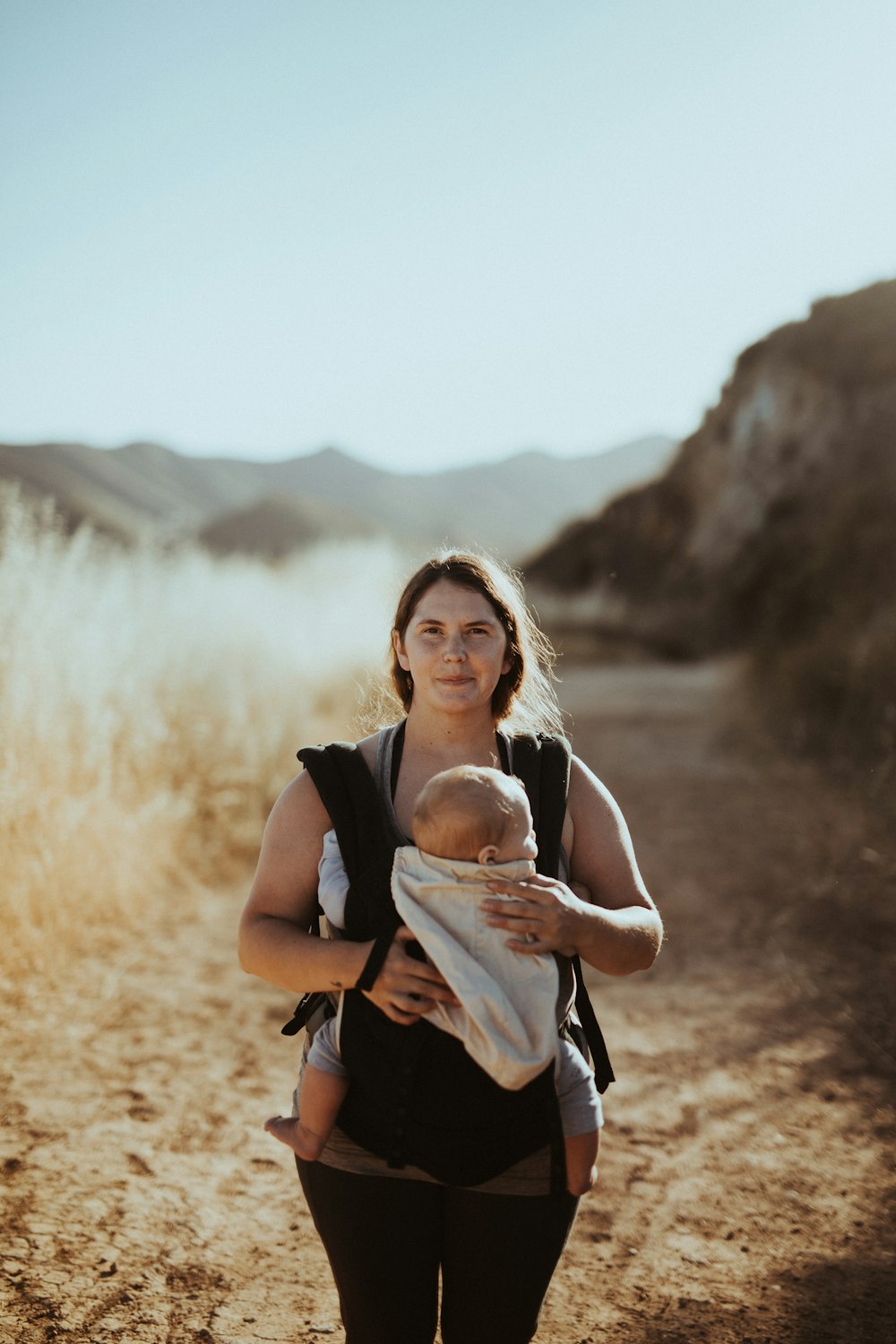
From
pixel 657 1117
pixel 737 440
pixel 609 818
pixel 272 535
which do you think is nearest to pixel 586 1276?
pixel 657 1117

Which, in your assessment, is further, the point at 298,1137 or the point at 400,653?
the point at 400,653

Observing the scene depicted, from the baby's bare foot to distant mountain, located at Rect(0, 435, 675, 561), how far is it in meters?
1.36

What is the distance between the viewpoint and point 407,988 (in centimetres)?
→ 162

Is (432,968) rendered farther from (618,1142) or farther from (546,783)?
(618,1142)

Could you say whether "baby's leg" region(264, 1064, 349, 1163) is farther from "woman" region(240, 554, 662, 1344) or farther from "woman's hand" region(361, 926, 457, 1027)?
"woman's hand" region(361, 926, 457, 1027)

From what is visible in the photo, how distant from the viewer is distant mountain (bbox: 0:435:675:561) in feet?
23.0

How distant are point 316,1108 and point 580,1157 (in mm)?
483

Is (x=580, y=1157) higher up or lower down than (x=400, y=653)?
lower down

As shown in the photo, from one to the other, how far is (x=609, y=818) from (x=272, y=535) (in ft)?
93.0

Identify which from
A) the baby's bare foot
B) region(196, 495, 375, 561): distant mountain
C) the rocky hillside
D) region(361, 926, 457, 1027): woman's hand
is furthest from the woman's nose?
region(196, 495, 375, 561): distant mountain

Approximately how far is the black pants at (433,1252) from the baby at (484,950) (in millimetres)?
136

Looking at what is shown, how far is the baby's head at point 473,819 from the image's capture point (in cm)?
162

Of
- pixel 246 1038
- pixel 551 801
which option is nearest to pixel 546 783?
pixel 551 801

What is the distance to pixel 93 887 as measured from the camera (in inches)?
191
